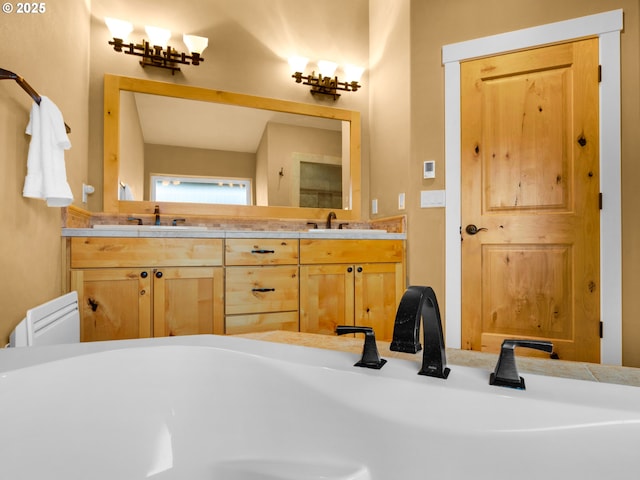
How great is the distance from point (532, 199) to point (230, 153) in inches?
85.7

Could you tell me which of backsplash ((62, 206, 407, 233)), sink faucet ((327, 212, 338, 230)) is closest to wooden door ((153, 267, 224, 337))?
backsplash ((62, 206, 407, 233))

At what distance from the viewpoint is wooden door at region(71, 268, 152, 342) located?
180 cm

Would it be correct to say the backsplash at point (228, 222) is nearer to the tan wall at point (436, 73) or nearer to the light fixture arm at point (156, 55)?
the tan wall at point (436, 73)

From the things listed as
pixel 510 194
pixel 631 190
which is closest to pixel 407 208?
pixel 510 194

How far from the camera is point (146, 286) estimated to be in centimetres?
189

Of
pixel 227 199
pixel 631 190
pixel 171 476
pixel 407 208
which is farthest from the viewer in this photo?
pixel 227 199

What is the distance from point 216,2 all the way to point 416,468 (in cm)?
315

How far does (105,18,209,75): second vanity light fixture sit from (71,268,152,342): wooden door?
156 centimetres

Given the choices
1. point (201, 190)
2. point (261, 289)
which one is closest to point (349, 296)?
point (261, 289)

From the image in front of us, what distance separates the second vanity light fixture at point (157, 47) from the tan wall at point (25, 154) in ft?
1.19

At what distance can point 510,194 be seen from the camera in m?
2.20

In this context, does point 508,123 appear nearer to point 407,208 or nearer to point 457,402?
point 407,208

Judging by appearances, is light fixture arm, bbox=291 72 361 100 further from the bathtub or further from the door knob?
the bathtub

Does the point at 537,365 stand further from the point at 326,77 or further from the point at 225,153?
the point at 326,77
